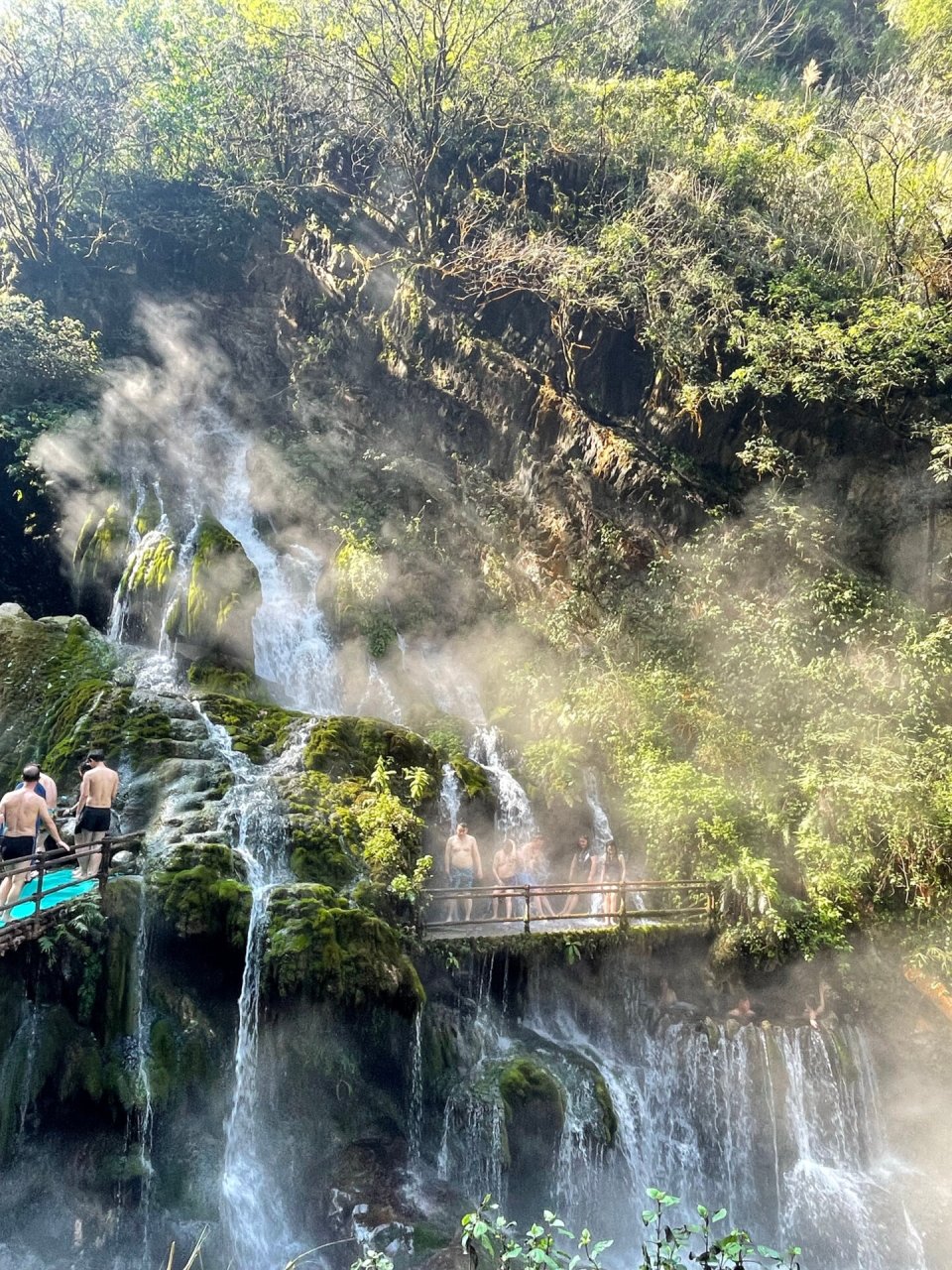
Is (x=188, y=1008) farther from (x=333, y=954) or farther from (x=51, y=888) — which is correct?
(x=51, y=888)

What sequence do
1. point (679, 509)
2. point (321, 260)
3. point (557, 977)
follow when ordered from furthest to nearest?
point (321, 260) → point (679, 509) → point (557, 977)

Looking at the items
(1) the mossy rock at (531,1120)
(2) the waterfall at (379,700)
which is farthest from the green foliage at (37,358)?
(1) the mossy rock at (531,1120)

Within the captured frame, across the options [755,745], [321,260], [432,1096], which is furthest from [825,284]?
[432,1096]

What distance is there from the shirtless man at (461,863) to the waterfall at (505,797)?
6.21ft

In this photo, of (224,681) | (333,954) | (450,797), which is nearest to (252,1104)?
(333,954)

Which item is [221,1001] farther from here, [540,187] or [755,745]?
[540,187]

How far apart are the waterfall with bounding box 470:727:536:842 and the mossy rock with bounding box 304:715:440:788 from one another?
153cm

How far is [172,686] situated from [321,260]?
16.1m

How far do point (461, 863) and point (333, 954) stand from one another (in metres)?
3.34

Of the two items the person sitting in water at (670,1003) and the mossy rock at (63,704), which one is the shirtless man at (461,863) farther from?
the mossy rock at (63,704)

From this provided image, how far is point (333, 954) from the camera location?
9352 millimetres

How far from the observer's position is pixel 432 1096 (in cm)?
995

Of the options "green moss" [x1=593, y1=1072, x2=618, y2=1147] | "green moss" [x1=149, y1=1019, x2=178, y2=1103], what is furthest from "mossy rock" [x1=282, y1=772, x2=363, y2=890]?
"green moss" [x1=593, y1=1072, x2=618, y2=1147]

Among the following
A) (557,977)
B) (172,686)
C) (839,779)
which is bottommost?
(557,977)
